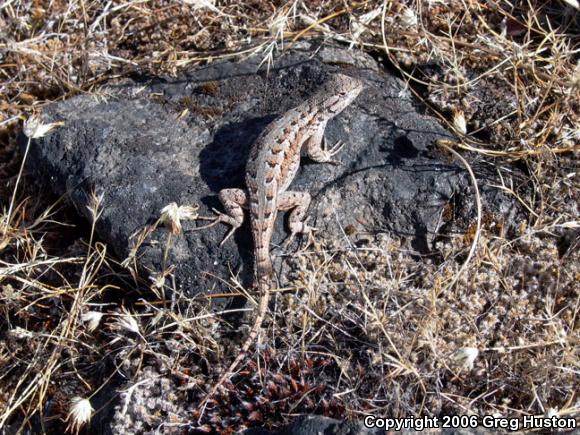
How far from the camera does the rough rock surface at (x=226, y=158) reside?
4.67 metres

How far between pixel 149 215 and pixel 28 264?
0.90 meters

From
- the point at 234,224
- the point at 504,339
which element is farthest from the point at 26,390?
the point at 504,339

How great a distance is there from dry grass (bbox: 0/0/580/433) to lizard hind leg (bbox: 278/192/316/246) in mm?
168

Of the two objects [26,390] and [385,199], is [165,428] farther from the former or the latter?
[385,199]

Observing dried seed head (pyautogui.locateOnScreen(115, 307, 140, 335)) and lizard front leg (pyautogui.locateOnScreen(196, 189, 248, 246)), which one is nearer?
dried seed head (pyautogui.locateOnScreen(115, 307, 140, 335))

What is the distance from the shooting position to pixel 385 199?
4.71 meters

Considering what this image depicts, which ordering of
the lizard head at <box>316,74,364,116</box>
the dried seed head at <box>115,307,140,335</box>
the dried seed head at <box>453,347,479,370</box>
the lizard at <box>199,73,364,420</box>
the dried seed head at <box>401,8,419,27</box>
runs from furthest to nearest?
the dried seed head at <box>401,8,419,27</box>
the lizard head at <box>316,74,364,116</box>
the lizard at <box>199,73,364,420</box>
the dried seed head at <box>115,307,140,335</box>
the dried seed head at <box>453,347,479,370</box>

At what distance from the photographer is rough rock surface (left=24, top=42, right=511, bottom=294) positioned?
467cm

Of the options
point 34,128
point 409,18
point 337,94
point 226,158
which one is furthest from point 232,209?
point 409,18

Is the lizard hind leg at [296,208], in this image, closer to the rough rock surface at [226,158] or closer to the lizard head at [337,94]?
the rough rock surface at [226,158]

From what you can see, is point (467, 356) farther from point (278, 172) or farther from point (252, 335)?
point (278, 172)

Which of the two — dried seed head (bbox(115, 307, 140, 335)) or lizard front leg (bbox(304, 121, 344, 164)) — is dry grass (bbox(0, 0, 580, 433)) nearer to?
dried seed head (bbox(115, 307, 140, 335))

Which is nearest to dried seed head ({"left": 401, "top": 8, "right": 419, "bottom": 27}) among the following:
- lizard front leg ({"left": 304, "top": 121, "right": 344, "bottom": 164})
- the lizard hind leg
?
lizard front leg ({"left": 304, "top": 121, "right": 344, "bottom": 164})

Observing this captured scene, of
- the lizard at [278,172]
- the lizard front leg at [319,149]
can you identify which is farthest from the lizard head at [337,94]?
the lizard front leg at [319,149]
